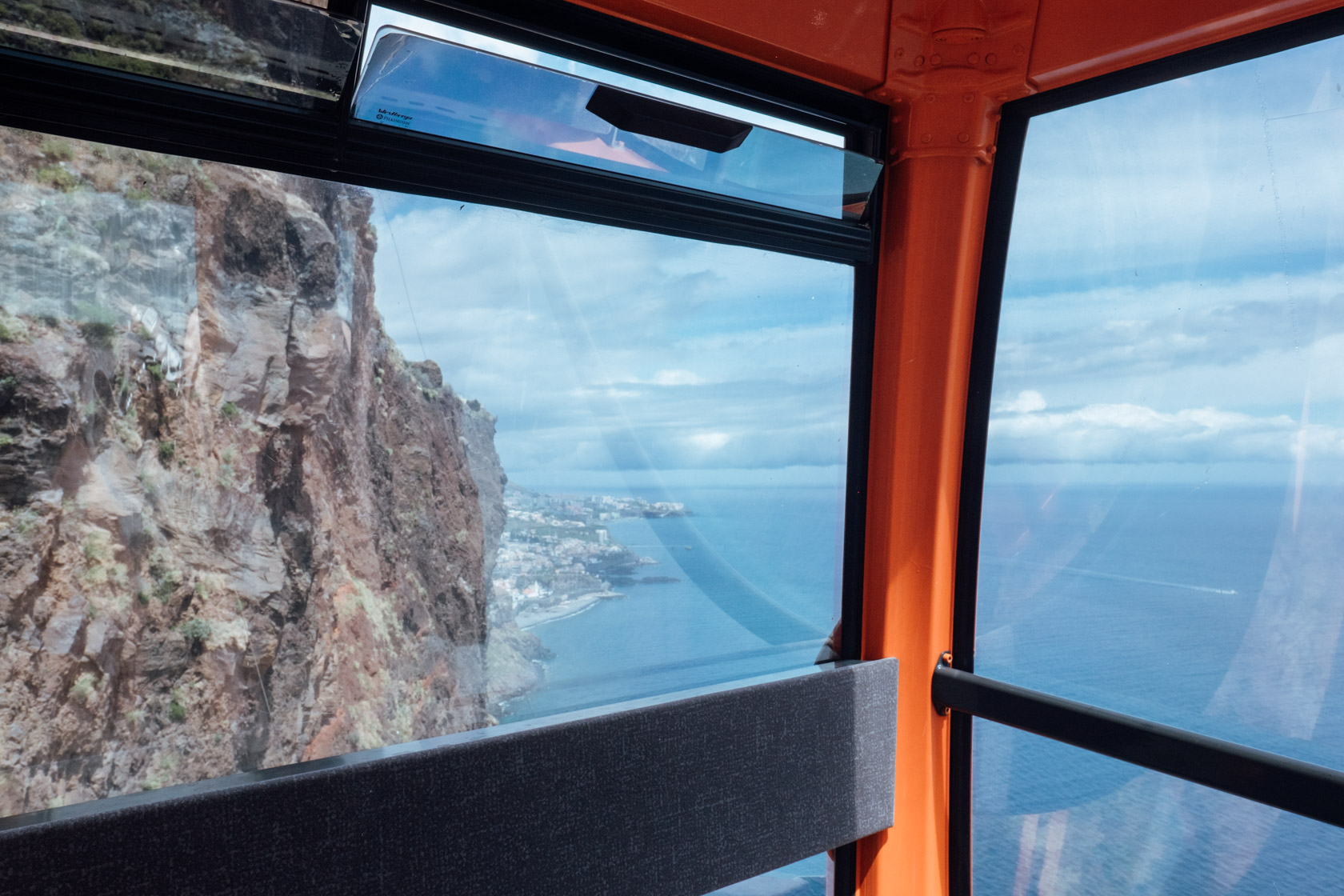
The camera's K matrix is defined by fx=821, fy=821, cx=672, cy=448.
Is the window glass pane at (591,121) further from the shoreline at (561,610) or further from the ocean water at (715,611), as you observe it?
the shoreline at (561,610)

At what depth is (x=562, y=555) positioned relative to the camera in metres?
1.83

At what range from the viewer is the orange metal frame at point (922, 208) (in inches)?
70.6

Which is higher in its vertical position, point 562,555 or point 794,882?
point 562,555

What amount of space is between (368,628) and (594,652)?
513 millimetres

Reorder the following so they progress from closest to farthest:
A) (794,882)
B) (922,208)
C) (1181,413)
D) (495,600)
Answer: (495,600), (1181,413), (922,208), (794,882)

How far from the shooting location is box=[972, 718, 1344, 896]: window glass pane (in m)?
1.72

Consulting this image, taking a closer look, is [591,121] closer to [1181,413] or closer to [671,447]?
[671,447]

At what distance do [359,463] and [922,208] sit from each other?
1488mm

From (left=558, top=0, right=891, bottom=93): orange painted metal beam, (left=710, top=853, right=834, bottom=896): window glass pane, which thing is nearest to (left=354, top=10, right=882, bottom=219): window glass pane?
(left=558, top=0, right=891, bottom=93): orange painted metal beam

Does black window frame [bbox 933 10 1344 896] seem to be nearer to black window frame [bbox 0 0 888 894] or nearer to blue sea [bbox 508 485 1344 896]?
blue sea [bbox 508 485 1344 896]

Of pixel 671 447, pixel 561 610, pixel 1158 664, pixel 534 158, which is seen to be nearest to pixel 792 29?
pixel 534 158

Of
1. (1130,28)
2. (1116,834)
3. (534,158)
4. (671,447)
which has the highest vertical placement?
(1130,28)

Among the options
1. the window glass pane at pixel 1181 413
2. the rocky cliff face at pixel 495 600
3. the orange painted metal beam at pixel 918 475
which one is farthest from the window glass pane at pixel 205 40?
the window glass pane at pixel 1181 413

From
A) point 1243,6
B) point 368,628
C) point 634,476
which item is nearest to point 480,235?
point 634,476
